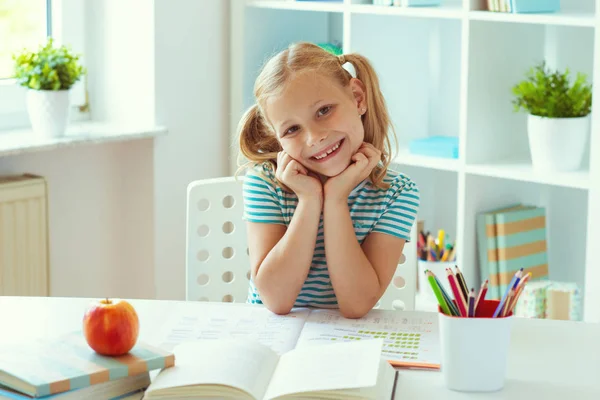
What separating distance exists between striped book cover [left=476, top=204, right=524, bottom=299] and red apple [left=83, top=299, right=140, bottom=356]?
154cm

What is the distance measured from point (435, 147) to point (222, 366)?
5.30 ft

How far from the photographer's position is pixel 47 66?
258 cm

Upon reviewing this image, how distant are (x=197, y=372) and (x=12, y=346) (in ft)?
0.93

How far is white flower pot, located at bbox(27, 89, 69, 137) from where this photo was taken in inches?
101

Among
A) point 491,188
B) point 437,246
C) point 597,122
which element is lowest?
point 437,246

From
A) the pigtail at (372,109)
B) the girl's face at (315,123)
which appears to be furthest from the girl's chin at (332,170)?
the pigtail at (372,109)

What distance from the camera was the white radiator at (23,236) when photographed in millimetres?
2521

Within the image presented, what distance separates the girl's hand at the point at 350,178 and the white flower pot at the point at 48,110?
3.76 ft

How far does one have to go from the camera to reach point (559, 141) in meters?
2.50

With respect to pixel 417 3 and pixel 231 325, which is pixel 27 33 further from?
pixel 231 325

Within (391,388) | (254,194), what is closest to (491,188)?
(254,194)

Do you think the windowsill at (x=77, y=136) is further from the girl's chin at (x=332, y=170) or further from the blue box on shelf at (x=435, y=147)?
the girl's chin at (x=332, y=170)

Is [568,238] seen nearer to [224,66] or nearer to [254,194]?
[224,66]

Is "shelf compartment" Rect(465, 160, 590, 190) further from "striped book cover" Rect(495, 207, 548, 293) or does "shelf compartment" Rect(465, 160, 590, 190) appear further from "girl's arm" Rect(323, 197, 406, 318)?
"girl's arm" Rect(323, 197, 406, 318)
